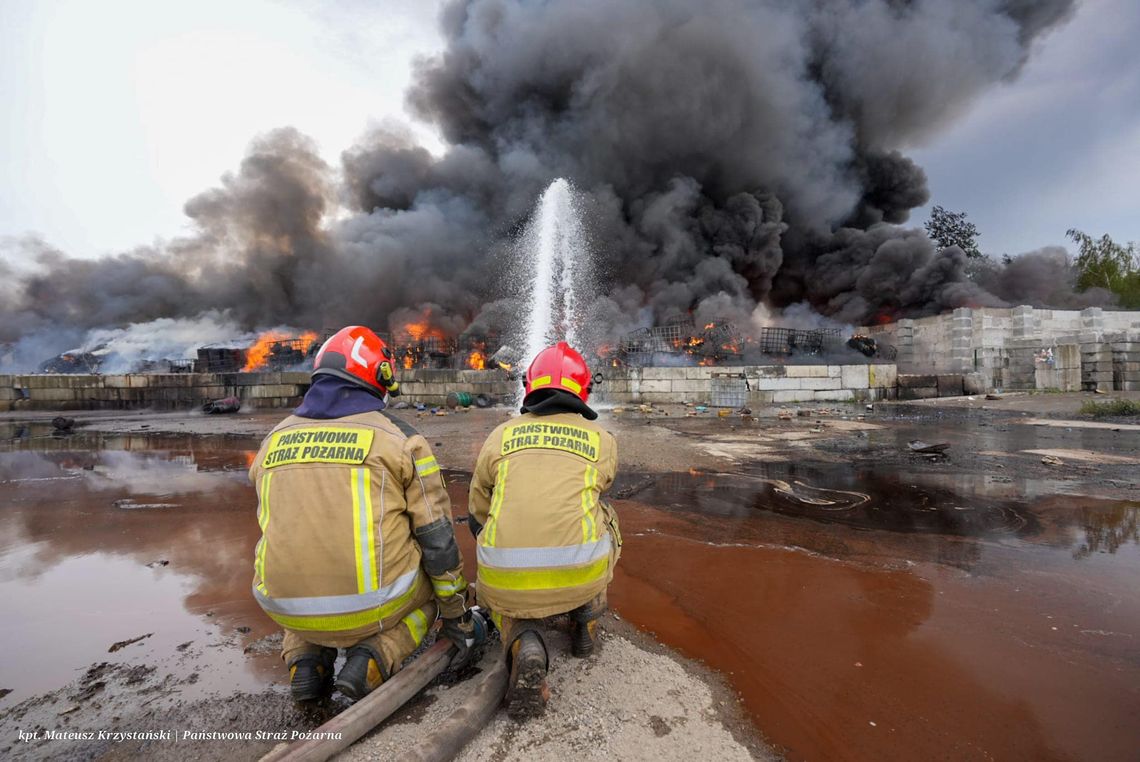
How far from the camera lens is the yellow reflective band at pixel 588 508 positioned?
2.04 meters

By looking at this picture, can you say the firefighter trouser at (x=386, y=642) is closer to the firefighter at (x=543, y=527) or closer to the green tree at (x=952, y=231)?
the firefighter at (x=543, y=527)

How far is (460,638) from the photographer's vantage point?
2.05 metres

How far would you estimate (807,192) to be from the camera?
30.8 metres

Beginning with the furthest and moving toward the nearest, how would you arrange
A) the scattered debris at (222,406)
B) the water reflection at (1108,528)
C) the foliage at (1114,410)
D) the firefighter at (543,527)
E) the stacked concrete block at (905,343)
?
1. the stacked concrete block at (905,343)
2. the scattered debris at (222,406)
3. the foliage at (1114,410)
4. the water reflection at (1108,528)
5. the firefighter at (543,527)

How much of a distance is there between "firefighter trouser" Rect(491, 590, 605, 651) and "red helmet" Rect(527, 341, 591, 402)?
895 millimetres

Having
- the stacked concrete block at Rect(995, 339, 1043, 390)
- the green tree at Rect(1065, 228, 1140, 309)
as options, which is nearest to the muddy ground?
the stacked concrete block at Rect(995, 339, 1043, 390)

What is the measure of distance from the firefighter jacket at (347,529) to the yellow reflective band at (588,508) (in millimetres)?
532

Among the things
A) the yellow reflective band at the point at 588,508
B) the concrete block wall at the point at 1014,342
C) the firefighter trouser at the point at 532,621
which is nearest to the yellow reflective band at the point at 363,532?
the firefighter trouser at the point at 532,621

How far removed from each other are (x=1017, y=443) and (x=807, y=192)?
27.5 m

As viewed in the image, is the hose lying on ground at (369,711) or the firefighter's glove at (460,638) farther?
the firefighter's glove at (460,638)

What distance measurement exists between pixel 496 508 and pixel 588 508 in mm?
369

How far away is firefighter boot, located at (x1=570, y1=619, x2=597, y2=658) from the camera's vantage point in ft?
7.07

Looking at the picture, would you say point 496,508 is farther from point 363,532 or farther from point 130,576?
point 130,576

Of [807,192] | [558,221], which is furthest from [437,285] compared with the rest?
[807,192]
